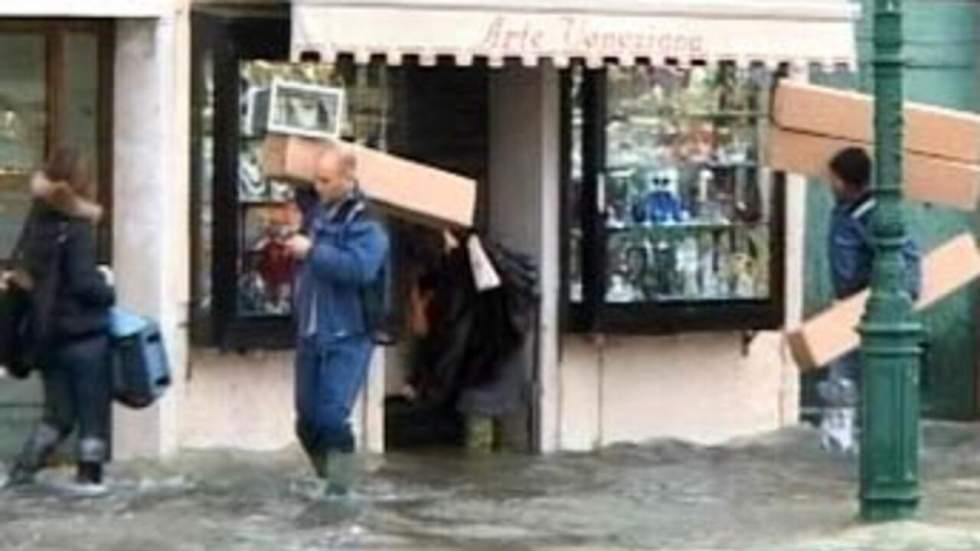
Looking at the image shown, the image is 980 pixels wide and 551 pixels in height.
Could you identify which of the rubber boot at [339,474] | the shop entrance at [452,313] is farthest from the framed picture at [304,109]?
the rubber boot at [339,474]

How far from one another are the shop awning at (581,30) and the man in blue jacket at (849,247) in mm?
1033

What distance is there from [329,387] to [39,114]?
259 centimetres

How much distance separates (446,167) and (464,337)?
1.03 meters

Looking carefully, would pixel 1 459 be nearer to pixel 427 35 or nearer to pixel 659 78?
pixel 427 35

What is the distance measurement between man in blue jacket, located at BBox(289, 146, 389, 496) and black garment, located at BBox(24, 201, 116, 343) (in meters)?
1.05

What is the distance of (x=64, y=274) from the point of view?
14.7 metres

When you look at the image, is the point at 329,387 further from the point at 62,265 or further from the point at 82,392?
the point at 62,265

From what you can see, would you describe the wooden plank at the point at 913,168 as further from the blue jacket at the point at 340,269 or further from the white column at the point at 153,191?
the white column at the point at 153,191

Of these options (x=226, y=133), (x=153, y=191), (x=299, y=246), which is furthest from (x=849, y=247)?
(x=153, y=191)

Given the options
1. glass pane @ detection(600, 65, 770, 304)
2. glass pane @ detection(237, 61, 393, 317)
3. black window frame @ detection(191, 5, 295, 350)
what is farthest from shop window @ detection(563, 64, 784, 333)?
black window frame @ detection(191, 5, 295, 350)

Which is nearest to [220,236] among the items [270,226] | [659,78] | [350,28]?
[270,226]

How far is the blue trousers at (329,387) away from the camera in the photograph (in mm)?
14531

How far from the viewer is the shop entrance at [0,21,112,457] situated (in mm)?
15898

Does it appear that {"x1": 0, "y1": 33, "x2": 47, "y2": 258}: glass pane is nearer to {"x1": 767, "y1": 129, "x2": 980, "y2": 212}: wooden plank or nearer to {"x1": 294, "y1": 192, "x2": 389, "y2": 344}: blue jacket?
{"x1": 294, "y1": 192, "x2": 389, "y2": 344}: blue jacket
